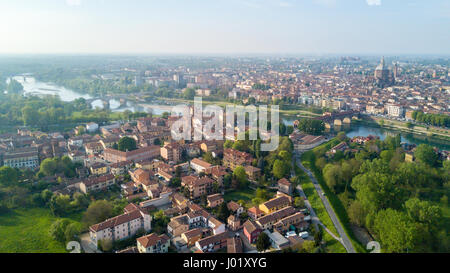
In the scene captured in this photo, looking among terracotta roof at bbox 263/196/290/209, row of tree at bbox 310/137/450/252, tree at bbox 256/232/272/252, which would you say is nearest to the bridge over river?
row of tree at bbox 310/137/450/252

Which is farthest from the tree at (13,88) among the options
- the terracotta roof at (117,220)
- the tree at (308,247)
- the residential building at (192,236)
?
the tree at (308,247)

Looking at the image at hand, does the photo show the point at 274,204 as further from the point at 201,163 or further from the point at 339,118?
the point at 339,118

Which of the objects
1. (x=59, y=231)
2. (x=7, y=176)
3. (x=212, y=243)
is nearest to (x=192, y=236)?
(x=212, y=243)

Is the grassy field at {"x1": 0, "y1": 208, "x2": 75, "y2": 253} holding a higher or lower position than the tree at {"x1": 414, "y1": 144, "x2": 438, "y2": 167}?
lower

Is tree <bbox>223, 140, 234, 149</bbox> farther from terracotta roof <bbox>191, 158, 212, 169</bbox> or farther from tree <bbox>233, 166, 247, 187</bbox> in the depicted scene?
tree <bbox>233, 166, 247, 187</bbox>

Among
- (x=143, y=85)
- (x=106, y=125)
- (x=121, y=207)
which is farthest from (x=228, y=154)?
(x=143, y=85)

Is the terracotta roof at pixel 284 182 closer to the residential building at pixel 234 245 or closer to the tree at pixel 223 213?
the tree at pixel 223 213
